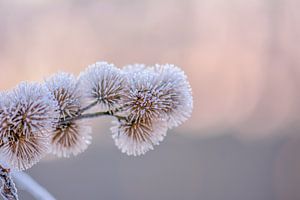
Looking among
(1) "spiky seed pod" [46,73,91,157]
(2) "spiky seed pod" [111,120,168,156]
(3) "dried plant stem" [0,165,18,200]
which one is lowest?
(3) "dried plant stem" [0,165,18,200]

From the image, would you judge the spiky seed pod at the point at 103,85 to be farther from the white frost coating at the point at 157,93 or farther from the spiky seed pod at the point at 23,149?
the spiky seed pod at the point at 23,149

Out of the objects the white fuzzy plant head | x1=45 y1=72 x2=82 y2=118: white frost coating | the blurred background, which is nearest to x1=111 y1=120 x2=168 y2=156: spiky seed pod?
the white fuzzy plant head

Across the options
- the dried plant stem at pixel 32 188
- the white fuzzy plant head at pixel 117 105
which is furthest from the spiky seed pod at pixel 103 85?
the dried plant stem at pixel 32 188

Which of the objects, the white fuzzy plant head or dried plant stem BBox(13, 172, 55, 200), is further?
dried plant stem BBox(13, 172, 55, 200)

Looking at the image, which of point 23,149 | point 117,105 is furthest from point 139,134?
point 23,149

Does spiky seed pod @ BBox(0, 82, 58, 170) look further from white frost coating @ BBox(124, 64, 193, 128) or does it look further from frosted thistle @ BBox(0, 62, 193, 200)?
white frost coating @ BBox(124, 64, 193, 128)
